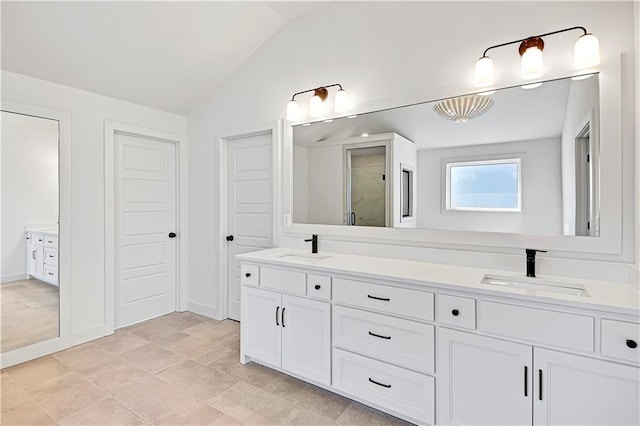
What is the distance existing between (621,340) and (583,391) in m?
0.27

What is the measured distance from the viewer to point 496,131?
6.82ft

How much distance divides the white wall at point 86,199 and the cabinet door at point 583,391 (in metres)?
3.49

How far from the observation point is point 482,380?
161 centimetres

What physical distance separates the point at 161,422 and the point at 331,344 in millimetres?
1076

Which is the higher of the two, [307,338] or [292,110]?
[292,110]

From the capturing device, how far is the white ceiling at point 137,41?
2.40 meters

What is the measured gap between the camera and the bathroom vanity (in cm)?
138

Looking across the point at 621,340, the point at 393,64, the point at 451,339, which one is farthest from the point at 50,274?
the point at 621,340

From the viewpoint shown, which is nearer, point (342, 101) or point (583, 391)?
point (583, 391)

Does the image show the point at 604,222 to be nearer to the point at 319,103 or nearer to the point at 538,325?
the point at 538,325

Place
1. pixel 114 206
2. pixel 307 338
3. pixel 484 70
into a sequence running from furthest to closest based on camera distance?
pixel 114 206 → pixel 307 338 → pixel 484 70

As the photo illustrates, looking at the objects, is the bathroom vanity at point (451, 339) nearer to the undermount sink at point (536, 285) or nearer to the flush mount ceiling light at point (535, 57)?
the undermount sink at point (536, 285)

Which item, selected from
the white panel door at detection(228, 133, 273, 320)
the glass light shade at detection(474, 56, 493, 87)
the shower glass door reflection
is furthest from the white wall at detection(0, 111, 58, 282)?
the glass light shade at detection(474, 56, 493, 87)

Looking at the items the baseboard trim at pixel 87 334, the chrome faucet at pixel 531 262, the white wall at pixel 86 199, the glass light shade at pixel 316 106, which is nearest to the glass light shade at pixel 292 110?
the glass light shade at pixel 316 106
